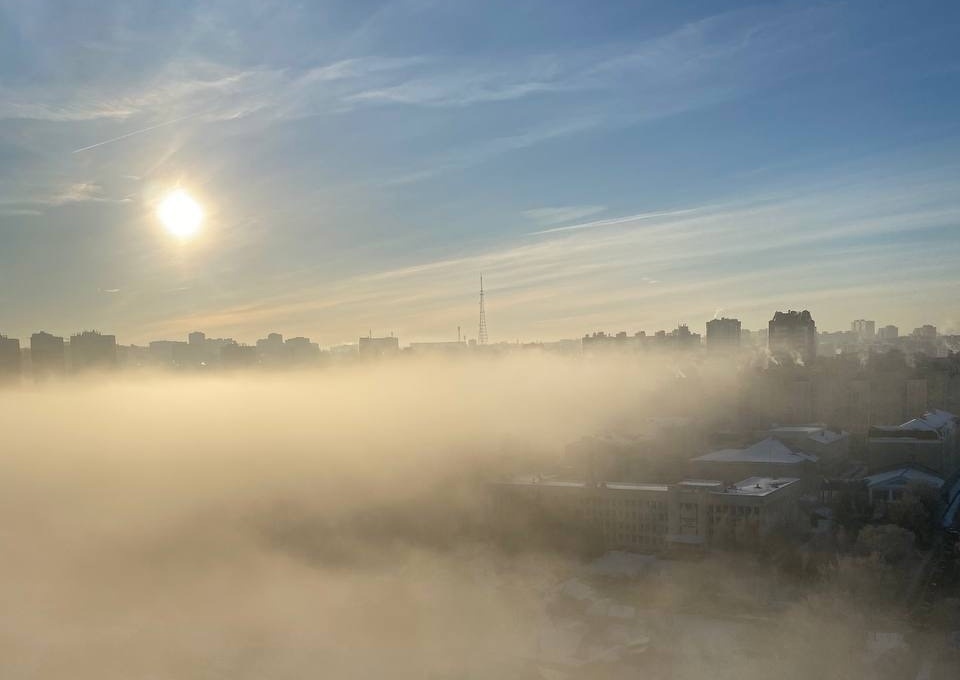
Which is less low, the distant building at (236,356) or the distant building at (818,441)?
the distant building at (236,356)

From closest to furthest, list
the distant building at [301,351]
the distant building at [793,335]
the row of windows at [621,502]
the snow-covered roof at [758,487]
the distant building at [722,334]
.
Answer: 1. the snow-covered roof at [758,487]
2. the row of windows at [621,502]
3. the distant building at [301,351]
4. the distant building at [793,335]
5. the distant building at [722,334]

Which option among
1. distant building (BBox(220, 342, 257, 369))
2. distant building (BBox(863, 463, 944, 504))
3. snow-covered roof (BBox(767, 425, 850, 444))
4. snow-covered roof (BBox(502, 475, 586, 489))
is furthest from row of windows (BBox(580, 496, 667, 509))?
distant building (BBox(220, 342, 257, 369))

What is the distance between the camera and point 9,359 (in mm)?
13305

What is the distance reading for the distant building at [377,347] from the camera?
2594cm

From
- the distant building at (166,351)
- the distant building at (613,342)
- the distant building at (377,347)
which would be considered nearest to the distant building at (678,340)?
the distant building at (613,342)

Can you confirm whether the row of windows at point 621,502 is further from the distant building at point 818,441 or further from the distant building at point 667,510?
the distant building at point 818,441

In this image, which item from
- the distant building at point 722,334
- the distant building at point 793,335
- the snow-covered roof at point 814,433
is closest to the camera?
the snow-covered roof at point 814,433

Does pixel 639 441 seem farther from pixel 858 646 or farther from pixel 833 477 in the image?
pixel 858 646

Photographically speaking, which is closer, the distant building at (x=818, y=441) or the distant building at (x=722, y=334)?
the distant building at (x=818, y=441)

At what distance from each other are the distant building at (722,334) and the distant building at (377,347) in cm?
1187

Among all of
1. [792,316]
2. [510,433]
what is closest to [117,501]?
[510,433]

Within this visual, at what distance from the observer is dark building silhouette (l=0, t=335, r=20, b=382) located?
43.2ft

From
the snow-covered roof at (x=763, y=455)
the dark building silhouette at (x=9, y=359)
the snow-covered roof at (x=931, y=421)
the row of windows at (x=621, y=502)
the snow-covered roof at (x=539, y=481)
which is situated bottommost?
the row of windows at (x=621, y=502)

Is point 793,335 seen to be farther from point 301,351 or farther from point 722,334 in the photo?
point 301,351
